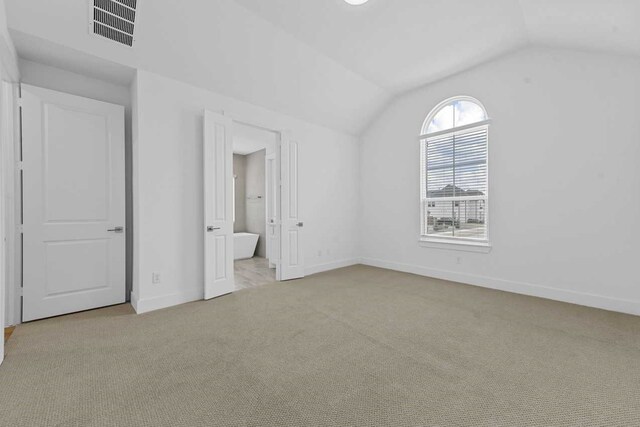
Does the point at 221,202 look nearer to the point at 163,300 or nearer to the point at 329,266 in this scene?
the point at 163,300

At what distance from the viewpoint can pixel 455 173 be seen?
4.46m

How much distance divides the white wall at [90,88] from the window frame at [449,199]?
434 cm

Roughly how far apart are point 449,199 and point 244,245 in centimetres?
464

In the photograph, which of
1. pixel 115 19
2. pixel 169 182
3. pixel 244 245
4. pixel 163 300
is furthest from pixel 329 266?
pixel 115 19

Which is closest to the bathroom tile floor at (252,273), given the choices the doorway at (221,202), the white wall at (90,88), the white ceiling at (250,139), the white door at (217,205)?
the doorway at (221,202)

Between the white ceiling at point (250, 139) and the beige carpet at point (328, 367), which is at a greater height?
the white ceiling at point (250, 139)

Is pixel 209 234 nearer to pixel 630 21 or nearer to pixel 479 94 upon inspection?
pixel 479 94

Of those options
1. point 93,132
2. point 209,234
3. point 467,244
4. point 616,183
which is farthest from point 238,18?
point 616,183

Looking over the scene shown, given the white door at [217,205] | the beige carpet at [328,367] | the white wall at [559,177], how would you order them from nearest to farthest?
the beige carpet at [328,367] → the white wall at [559,177] → the white door at [217,205]

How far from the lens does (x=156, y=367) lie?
2000mm

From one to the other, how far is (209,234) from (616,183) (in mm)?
4768

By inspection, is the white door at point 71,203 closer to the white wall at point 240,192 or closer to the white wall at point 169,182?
the white wall at point 169,182

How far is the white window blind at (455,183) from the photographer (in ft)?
13.7

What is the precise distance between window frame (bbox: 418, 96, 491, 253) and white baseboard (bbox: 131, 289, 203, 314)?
3.61 metres
